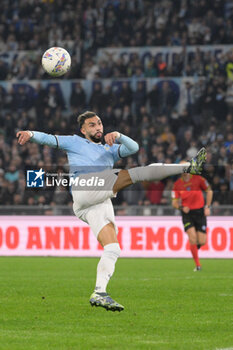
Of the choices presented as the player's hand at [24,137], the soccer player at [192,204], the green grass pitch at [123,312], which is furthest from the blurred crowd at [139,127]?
the player's hand at [24,137]

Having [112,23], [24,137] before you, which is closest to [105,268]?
[24,137]

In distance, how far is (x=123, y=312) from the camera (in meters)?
8.32

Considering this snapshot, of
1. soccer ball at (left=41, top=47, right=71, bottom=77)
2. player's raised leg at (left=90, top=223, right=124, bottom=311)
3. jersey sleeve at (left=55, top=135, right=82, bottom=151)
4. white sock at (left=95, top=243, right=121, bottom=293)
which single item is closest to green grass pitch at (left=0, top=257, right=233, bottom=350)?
player's raised leg at (left=90, top=223, right=124, bottom=311)

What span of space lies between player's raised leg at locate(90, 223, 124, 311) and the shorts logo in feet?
38.2

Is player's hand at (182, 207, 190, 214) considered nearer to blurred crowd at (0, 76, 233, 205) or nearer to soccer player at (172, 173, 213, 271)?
soccer player at (172, 173, 213, 271)

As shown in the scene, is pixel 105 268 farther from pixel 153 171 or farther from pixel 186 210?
pixel 186 210

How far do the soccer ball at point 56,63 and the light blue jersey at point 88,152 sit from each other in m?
2.43

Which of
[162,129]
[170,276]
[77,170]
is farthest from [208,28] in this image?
[77,170]

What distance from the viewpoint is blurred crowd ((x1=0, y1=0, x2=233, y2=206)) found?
2098 cm

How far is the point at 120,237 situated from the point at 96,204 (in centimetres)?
1131

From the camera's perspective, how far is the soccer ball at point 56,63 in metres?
10.9

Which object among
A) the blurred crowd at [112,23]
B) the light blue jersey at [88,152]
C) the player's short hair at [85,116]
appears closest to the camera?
the light blue jersey at [88,152]

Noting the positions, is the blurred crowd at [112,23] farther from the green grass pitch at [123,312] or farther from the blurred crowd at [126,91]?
the green grass pitch at [123,312]

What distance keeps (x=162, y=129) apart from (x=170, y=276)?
906 cm
